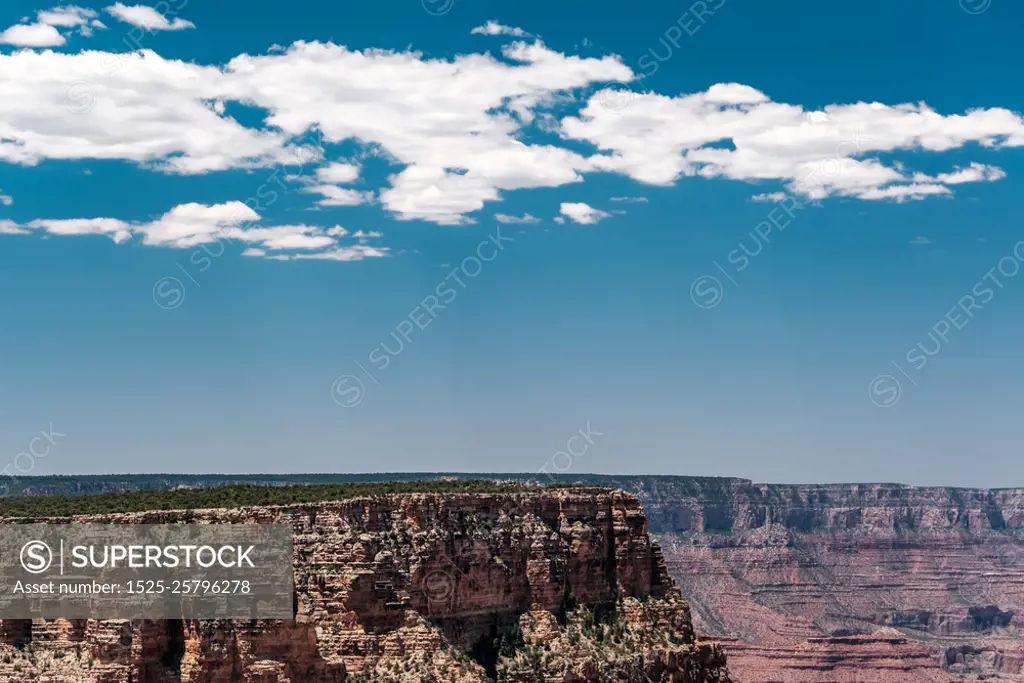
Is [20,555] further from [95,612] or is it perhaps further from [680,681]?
[680,681]

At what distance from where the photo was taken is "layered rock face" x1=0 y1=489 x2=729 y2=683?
8806cm

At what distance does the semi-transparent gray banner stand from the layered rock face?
746 millimetres

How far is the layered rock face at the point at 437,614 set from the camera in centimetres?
8806

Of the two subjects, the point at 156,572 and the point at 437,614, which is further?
the point at 437,614

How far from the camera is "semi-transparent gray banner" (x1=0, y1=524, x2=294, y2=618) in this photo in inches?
Result: 3469

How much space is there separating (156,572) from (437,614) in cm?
1593

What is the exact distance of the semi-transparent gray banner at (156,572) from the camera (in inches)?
3469

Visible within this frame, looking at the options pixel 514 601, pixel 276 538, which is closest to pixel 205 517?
pixel 276 538

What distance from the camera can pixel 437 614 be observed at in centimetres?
9712

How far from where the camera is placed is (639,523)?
116 meters

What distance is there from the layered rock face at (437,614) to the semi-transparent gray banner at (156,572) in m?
0.75

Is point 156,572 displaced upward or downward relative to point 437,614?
upward

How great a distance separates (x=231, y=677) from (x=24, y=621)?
10889 millimetres

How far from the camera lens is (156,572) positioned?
88312 mm
